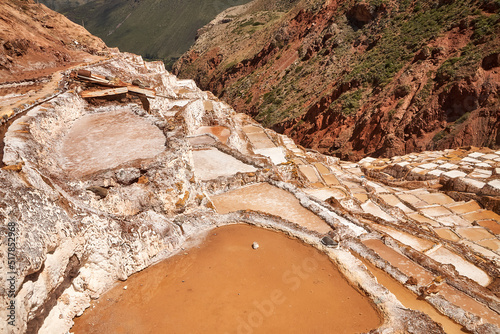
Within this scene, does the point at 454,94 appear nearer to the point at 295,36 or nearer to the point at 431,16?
the point at 431,16

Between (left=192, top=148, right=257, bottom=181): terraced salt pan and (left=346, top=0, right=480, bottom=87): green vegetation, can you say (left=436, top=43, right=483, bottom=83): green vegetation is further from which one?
(left=192, top=148, right=257, bottom=181): terraced salt pan

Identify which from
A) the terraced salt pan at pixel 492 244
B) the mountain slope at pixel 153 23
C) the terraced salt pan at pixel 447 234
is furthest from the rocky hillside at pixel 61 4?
the terraced salt pan at pixel 492 244

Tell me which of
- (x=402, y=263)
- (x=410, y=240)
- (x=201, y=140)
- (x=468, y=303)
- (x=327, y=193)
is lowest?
(x=468, y=303)

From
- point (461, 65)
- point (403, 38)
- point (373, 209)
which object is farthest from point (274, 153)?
point (403, 38)

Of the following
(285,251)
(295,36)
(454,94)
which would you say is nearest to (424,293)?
(285,251)

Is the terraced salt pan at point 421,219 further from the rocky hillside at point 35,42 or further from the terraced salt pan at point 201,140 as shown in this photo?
the rocky hillside at point 35,42

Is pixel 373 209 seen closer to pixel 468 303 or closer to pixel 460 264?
pixel 460 264

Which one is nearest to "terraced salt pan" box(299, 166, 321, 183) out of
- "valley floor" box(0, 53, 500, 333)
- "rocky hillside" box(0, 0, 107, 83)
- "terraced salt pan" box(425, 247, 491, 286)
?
"valley floor" box(0, 53, 500, 333)
